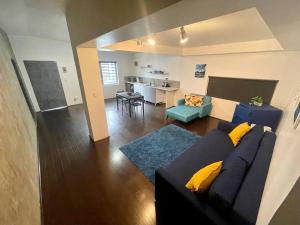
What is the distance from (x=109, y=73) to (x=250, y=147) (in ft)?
21.9

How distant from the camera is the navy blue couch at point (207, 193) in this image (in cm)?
106

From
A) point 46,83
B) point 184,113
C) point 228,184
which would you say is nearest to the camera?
point 228,184

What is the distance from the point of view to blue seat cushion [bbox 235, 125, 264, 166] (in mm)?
1481

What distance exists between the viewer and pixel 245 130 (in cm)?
214

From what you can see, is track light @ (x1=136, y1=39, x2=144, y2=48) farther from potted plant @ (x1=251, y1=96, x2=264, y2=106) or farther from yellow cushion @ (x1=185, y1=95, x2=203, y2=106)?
potted plant @ (x1=251, y1=96, x2=264, y2=106)

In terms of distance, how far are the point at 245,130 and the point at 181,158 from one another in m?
1.18

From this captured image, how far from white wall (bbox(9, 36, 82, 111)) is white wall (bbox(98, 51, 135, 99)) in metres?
1.53

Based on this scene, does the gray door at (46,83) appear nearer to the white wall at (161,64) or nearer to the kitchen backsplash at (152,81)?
the kitchen backsplash at (152,81)

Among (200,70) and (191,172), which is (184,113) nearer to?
(200,70)

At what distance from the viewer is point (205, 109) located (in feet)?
13.8

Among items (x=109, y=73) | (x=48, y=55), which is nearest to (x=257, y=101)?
(x=109, y=73)

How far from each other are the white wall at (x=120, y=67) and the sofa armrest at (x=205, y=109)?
15.6ft

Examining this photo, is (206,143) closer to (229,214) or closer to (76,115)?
(229,214)

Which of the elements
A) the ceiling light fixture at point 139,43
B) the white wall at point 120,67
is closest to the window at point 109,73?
the white wall at point 120,67
